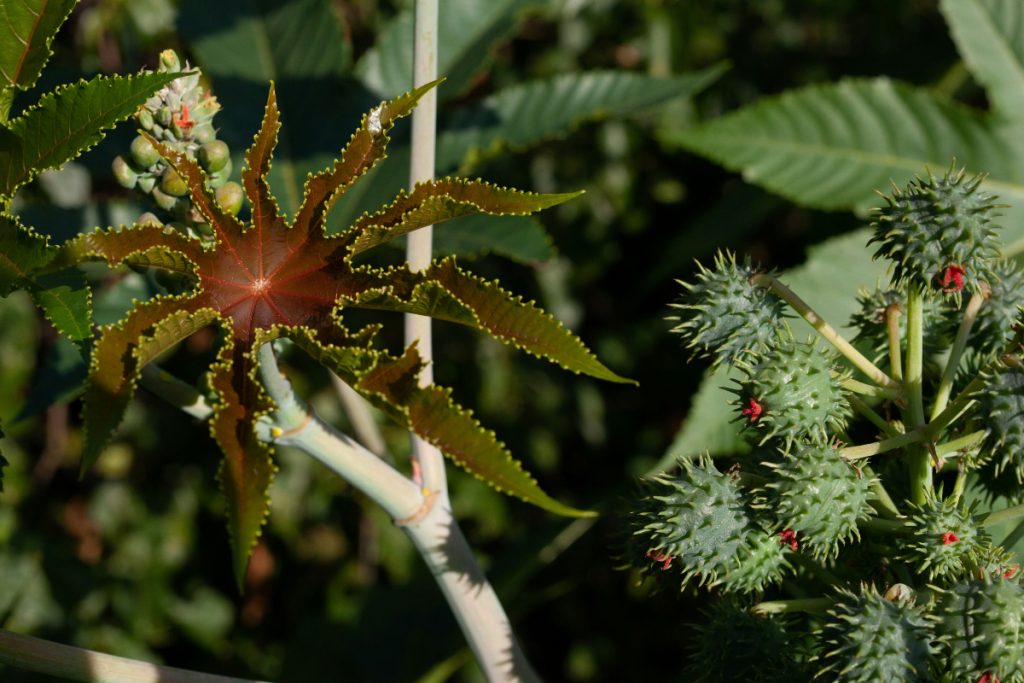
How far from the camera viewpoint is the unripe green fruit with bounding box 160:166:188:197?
1.17 meters

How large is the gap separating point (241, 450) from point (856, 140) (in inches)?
56.9

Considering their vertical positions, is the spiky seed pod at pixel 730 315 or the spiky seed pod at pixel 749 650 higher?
the spiky seed pod at pixel 730 315

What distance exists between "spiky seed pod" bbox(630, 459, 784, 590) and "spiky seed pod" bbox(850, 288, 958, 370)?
1.05 ft

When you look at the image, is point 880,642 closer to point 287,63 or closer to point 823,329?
point 823,329

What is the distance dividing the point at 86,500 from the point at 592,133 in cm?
183

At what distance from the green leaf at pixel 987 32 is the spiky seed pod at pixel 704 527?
1.23 meters

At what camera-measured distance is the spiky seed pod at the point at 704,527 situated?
1125 millimetres

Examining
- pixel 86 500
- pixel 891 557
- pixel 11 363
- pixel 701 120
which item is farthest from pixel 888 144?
pixel 86 500

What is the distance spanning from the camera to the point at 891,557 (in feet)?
3.80

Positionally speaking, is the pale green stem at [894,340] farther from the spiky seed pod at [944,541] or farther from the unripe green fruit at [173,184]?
the unripe green fruit at [173,184]

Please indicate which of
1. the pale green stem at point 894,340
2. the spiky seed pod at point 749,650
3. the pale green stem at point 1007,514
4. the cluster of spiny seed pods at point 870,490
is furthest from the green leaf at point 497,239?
the pale green stem at point 1007,514

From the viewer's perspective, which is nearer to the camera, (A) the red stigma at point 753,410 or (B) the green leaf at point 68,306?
(B) the green leaf at point 68,306

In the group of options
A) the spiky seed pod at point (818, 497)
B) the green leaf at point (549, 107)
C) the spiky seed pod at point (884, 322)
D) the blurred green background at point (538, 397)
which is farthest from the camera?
the blurred green background at point (538, 397)

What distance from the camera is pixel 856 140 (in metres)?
2.00
